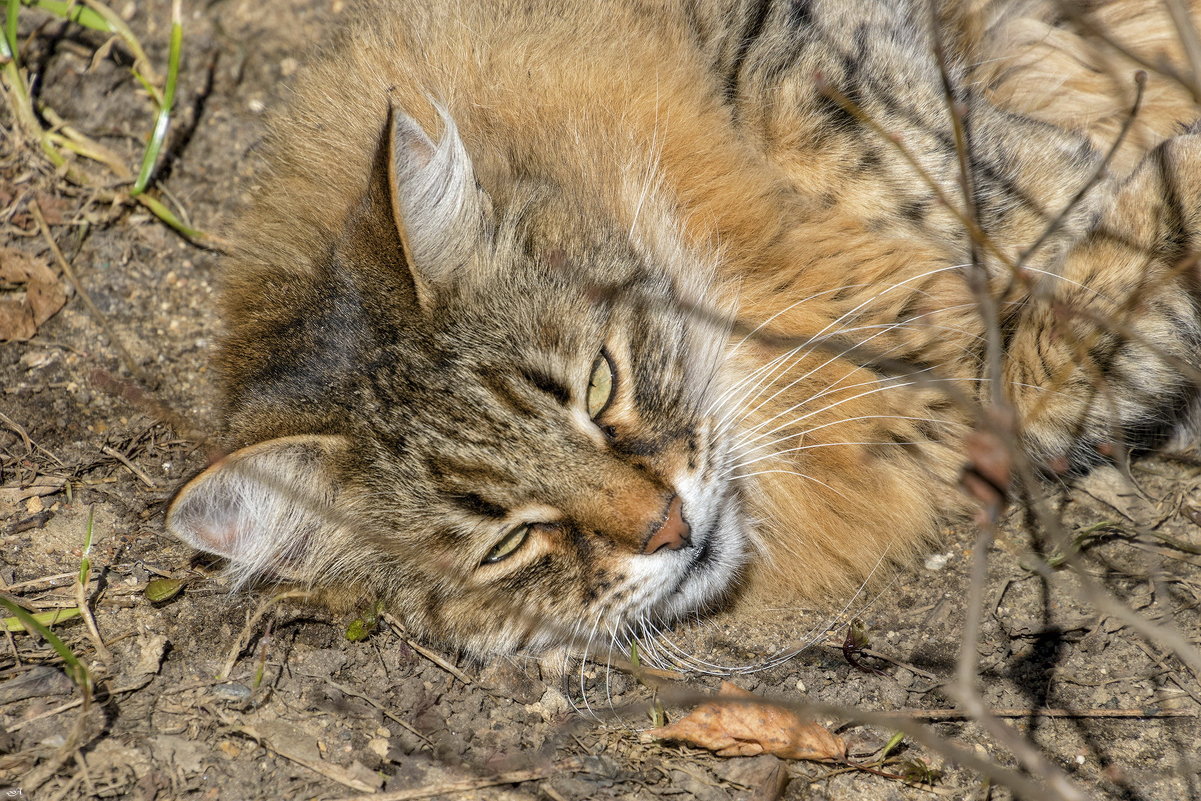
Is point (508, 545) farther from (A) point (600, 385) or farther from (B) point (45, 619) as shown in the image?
(B) point (45, 619)

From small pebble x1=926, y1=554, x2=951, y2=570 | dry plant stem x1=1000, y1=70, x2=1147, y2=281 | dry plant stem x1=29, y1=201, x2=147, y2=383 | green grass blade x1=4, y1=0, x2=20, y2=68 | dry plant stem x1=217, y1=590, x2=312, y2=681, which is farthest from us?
green grass blade x1=4, y1=0, x2=20, y2=68

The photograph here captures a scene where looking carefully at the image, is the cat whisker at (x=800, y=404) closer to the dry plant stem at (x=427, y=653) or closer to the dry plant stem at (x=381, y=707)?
the dry plant stem at (x=427, y=653)

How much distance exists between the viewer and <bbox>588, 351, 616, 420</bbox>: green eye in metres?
2.59

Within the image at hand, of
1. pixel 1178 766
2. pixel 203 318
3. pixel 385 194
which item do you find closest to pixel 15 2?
pixel 203 318

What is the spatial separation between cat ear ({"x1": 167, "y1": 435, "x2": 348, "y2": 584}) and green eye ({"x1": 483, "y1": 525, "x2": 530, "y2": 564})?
1.50ft

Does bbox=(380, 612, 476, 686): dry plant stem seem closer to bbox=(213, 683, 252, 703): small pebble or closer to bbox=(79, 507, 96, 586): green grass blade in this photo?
bbox=(213, 683, 252, 703): small pebble

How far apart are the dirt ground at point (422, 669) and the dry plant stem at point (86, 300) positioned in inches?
1.2

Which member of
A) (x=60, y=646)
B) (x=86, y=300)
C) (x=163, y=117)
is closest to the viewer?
(x=60, y=646)

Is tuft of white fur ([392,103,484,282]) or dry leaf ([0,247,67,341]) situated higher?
tuft of white fur ([392,103,484,282])

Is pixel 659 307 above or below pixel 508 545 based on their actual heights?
above

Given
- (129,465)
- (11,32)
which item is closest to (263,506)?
(129,465)

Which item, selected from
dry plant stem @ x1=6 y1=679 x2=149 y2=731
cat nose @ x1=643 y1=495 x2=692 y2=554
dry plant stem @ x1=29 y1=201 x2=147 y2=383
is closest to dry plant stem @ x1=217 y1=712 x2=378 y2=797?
dry plant stem @ x1=6 y1=679 x2=149 y2=731

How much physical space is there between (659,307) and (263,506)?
1.22 metres

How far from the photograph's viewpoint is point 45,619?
8.83ft
